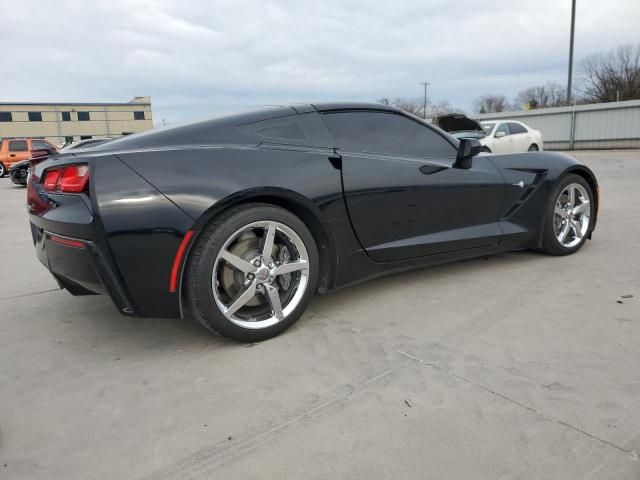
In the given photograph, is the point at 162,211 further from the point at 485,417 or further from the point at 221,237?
the point at 485,417

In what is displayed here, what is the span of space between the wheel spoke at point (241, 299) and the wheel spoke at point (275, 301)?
85 mm

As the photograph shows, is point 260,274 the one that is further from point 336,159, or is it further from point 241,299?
point 336,159

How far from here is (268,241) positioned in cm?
266

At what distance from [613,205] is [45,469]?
7186 millimetres

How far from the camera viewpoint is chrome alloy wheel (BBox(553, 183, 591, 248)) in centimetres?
419

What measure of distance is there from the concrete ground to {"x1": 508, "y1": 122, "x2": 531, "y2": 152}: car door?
37.6 feet

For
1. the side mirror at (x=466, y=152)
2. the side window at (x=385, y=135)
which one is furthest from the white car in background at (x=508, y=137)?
the side window at (x=385, y=135)

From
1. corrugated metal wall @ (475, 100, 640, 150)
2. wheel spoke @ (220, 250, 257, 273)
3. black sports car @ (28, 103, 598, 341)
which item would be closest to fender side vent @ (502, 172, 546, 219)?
black sports car @ (28, 103, 598, 341)

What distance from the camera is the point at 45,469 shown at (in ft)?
5.73

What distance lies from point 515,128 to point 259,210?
44.3ft

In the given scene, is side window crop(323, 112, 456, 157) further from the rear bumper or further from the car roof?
the rear bumper

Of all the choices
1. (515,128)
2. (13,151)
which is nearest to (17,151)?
(13,151)

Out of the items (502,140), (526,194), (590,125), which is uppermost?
(590,125)

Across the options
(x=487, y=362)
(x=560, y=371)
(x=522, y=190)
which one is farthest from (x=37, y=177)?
(x=522, y=190)
